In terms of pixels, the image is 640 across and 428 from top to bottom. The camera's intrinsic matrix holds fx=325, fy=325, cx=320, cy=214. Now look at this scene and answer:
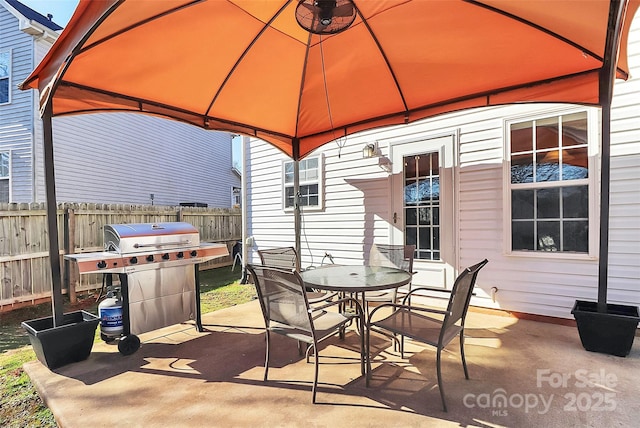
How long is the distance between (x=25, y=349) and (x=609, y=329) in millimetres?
5942

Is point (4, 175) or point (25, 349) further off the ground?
point (4, 175)

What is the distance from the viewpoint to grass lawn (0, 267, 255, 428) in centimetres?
231

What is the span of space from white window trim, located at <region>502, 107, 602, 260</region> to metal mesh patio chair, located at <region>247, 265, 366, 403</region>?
8.68ft

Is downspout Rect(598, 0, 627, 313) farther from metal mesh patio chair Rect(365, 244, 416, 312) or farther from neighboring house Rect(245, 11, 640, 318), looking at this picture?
metal mesh patio chair Rect(365, 244, 416, 312)

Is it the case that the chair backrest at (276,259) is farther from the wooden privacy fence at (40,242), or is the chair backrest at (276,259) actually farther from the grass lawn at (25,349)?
the wooden privacy fence at (40,242)

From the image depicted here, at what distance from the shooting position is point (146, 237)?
3404mm

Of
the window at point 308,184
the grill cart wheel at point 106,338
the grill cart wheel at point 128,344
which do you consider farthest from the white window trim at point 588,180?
the grill cart wheel at point 106,338

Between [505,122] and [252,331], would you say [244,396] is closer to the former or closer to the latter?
[252,331]

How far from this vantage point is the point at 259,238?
23.5 feet

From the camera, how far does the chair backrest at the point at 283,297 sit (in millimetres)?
2363

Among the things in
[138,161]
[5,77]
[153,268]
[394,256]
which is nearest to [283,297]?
[153,268]

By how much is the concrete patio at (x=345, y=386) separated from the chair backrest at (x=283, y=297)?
1.76ft

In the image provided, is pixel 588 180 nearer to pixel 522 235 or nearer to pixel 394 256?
pixel 522 235

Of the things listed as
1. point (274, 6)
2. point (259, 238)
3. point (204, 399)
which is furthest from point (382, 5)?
point (259, 238)
